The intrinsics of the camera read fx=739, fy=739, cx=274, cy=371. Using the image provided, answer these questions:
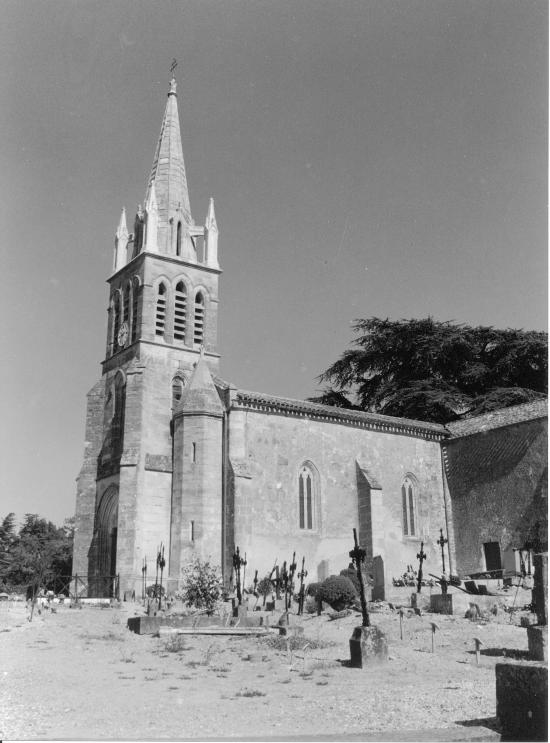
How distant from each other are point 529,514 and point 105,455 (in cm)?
1970

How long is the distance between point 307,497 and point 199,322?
36.0 ft

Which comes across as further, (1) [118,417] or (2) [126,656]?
(1) [118,417]

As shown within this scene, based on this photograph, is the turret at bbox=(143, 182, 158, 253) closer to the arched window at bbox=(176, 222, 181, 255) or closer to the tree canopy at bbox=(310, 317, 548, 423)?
the arched window at bbox=(176, 222, 181, 255)

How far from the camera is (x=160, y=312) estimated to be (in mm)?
37031

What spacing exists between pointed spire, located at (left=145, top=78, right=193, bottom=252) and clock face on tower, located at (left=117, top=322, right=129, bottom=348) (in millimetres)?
4638

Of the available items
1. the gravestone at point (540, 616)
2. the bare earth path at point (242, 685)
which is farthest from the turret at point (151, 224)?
the gravestone at point (540, 616)

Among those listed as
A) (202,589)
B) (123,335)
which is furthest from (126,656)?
(123,335)

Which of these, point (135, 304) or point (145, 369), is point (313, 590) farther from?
point (135, 304)

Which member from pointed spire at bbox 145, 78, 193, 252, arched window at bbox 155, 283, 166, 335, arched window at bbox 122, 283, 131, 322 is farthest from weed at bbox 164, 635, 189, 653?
pointed spire at bbox 145, 78, 193, 252

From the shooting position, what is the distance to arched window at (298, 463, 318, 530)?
32.7 metres

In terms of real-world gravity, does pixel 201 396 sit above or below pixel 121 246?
below

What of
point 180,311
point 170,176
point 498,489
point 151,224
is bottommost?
point 498,489

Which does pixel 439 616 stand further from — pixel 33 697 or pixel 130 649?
pixel 33 697

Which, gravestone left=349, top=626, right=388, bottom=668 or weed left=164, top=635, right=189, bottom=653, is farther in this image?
weed left=164, top=635, right=189, bottom=653
